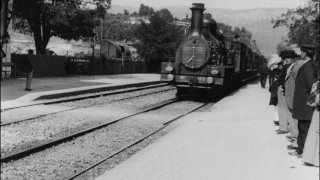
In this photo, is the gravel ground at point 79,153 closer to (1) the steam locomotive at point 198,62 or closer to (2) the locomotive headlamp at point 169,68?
(1) the steam locomotive at point 198,62

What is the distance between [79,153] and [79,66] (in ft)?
→ 89.1

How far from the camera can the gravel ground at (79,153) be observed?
602 centimetres

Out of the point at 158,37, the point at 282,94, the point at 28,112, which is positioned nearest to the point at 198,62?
the point at 28,112

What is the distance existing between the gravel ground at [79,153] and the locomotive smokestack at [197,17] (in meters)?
7.10

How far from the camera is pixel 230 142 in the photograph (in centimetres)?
829

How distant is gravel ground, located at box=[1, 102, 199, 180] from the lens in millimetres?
6016

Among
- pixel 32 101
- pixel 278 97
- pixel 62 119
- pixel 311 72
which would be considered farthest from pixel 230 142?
pixel 32 101

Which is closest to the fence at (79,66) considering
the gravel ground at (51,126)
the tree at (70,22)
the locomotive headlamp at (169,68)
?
the tree at (70,22)

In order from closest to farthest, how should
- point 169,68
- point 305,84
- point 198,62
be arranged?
point 305,84
point 198,62
point 169,68

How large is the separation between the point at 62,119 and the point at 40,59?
56.6 feet

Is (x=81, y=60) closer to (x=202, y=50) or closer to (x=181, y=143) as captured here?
(x=202, y=50)

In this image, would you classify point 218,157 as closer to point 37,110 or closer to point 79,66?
point 37,110

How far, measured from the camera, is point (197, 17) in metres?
17.3

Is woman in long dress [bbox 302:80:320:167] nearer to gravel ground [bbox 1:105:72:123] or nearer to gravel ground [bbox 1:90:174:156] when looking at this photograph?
gravel ground [bbox 1:90:174:156]
